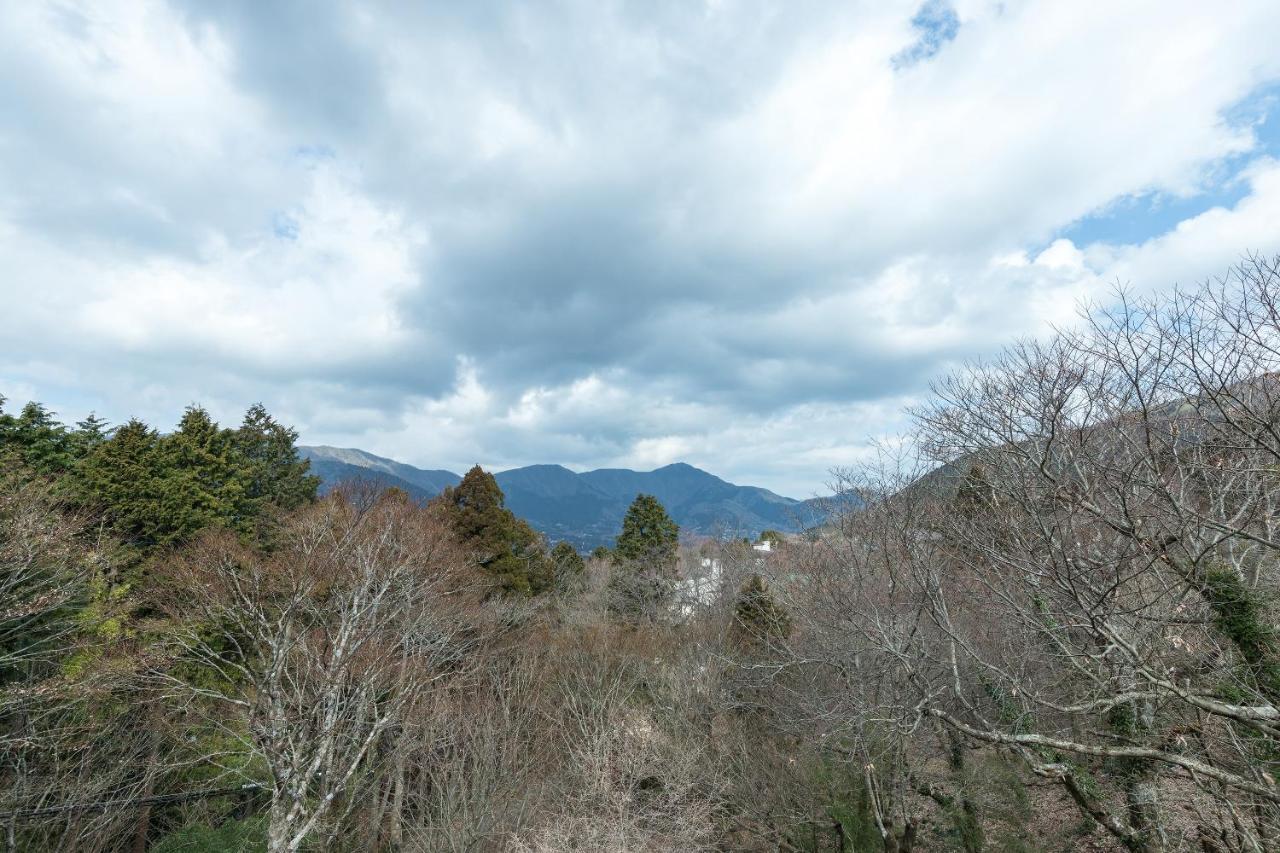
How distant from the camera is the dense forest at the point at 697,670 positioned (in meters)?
8.12

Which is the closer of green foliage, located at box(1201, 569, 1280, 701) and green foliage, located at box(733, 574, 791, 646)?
green foliage, located at box(1201, 569, 1280, 701)

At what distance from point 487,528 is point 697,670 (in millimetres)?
13410

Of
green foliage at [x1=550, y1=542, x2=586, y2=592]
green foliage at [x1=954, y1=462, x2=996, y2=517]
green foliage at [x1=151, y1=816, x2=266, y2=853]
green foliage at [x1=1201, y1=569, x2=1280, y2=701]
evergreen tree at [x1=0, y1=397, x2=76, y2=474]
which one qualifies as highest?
evergreen tree at [x1=0, y1=397, x2=76, y2=474]

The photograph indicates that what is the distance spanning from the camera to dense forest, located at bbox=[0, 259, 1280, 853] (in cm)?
812

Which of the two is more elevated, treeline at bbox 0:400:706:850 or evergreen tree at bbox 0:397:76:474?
evergreen tree at bbox 0:397:76:474

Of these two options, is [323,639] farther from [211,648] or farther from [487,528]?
[487,528]

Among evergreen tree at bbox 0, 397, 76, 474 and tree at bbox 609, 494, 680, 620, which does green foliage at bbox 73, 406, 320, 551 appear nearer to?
evergreen tree at bbox 0, 397, 76, 474

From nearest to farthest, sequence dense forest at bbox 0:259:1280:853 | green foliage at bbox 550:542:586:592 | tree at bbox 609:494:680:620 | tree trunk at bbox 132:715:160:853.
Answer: dense forest at bbox 0:259:1280:853
tree trunk at bbox 132:715:160:853
tree at bbox 609:494:680:620
green foliage at bbox 550:542:586:592

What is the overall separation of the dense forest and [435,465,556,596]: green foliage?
463 centimetres

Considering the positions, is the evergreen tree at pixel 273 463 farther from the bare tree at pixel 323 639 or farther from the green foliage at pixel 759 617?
the green foliage at pixel 759 617

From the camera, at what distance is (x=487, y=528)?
28391mm

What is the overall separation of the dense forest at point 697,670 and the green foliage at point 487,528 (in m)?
4.63

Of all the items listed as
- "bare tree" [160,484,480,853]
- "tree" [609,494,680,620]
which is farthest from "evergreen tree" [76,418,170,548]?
"tree" [609,494,680,620]

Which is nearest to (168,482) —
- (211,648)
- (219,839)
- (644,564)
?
(211,648)
